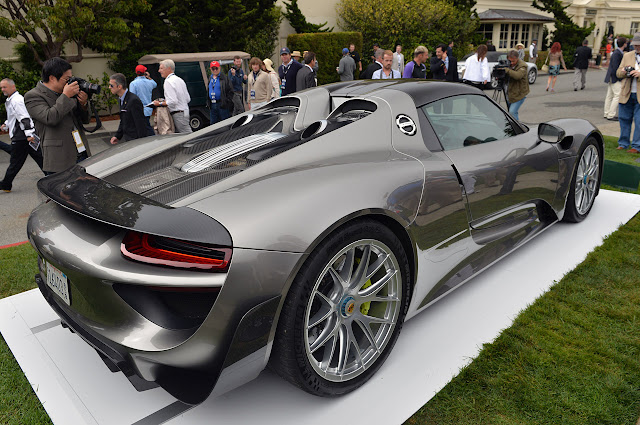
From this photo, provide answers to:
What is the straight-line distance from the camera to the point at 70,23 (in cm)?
1332

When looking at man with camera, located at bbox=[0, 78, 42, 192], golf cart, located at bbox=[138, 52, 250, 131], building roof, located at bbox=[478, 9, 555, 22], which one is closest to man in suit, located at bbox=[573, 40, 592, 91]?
golf cart, located at bbox=[138, 52, 250, 131]

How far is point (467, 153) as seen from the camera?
9.91ft

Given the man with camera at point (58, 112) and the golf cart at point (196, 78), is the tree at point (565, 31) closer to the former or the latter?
the golf cart at point (196, 78)

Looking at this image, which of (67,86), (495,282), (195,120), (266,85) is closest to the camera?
(495,282)

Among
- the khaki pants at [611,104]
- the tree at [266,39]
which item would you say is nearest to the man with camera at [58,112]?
the khaki pants at [611,104]

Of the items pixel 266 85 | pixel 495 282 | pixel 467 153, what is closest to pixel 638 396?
pixel 495 282

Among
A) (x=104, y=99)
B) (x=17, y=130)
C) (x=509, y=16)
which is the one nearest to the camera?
(x=17, y=130)

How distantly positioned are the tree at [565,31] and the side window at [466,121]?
32703 mm

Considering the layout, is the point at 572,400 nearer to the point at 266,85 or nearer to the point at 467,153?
the point at 467,153

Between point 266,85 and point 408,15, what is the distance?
1379 centimetres

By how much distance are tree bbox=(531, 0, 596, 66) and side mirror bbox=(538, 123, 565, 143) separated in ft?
106

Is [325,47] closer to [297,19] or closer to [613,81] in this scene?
[297,19]

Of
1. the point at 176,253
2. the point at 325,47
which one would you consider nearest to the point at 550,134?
the point at 176,253

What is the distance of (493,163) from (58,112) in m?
3.82
